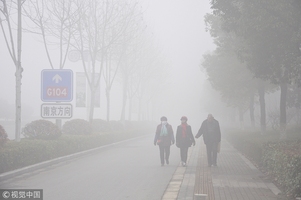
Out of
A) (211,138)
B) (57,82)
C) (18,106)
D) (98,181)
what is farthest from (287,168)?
Result: (18,106)

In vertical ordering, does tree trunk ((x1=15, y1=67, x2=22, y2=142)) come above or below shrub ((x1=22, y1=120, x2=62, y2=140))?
above

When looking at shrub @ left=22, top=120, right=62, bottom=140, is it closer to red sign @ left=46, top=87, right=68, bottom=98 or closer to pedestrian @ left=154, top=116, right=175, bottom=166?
red sign @ left=46, top=87, right=68, bottom=98

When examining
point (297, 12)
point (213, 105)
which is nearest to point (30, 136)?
point (297, 12)

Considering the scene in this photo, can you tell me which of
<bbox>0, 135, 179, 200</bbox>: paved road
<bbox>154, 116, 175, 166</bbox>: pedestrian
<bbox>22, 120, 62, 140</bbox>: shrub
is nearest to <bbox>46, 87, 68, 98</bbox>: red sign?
<bbox>0, 135, 179, 200</bbox>: paved road

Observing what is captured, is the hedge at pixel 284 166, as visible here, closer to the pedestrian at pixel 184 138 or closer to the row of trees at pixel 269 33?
the pedestrian at pixel 184 138

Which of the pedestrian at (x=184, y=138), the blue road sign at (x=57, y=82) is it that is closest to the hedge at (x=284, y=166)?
the pedestrian at (x=184, y=138)

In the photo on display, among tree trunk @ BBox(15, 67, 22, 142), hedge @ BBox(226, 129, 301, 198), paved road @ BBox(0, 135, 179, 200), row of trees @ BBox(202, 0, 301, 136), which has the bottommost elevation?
paved road @ BBox(0, 135, 179, 200)

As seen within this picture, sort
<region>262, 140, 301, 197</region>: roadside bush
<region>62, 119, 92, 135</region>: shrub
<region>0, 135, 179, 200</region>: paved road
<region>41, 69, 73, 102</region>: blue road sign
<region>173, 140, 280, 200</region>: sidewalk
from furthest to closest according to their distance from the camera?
<region>62, 119, 92, 135</region>: shrub, <region>41, 69, 73, 102</region>: blue road sign, <region>0, 135, 179, 200</region>: paved road, <region>173, 140, 280, 200</region>: sidewalk, <region>262, 140, 301, 197</region>: roadside bush

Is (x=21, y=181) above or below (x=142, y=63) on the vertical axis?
below

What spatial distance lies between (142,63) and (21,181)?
3541cm

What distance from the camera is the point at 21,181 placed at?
36.7 ft

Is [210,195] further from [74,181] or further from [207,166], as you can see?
[207,166]

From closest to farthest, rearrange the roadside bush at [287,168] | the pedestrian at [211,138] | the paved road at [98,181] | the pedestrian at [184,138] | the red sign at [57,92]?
the roadside bush at [287,168], the paved road at [98,181], the red sign at [57,92], the pedestrian at [211,138], the pedestrian at [184,138]

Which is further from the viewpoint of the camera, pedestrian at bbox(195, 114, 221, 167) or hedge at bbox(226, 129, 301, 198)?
pedestrian at bbox(195, 114, 221, 167)
